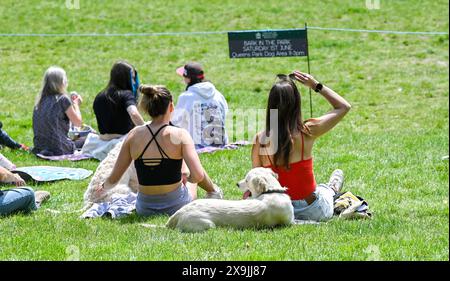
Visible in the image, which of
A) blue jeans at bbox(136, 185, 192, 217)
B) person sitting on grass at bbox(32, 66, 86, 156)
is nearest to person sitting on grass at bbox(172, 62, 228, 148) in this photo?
person sitting on grass at bbox(32, 66, 86, 156)

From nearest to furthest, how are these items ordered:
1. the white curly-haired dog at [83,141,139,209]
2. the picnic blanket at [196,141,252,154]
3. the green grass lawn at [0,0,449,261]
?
the green grass lawn at [0,0,449,261], the white curly-haired dog at [83,141,139,209], the picnic blanket at [196,141,252,154]

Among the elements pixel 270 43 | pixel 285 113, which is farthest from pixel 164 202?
pixel 270 43

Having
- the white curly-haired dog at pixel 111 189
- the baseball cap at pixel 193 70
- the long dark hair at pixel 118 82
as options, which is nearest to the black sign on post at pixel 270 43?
the baseball cap at pixel 193 70

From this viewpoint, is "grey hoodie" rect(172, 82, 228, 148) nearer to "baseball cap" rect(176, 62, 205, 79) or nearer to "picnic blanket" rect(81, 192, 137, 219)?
"baseball cap" rect(176, 62, 205, 79)

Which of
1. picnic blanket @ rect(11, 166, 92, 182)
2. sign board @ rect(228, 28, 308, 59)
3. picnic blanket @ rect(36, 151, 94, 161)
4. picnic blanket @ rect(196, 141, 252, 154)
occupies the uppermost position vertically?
sign board @ rect(228, 28, 308, 59)

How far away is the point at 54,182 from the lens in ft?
30.7

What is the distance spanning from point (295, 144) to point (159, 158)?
1.15 metres

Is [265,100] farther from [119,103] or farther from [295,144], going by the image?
[295,144]

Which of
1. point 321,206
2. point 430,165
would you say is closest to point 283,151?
point 321,206

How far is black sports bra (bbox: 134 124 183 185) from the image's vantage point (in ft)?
23.1

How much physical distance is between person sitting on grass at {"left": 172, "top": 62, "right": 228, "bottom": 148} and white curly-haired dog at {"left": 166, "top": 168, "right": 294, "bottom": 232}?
4.51 meters

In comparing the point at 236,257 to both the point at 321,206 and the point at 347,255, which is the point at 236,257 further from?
the point at 321,206

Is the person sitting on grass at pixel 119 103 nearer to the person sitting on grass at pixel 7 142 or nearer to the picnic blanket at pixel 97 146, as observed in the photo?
the picnic blanket at pixel 97 146

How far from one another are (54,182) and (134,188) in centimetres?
172
